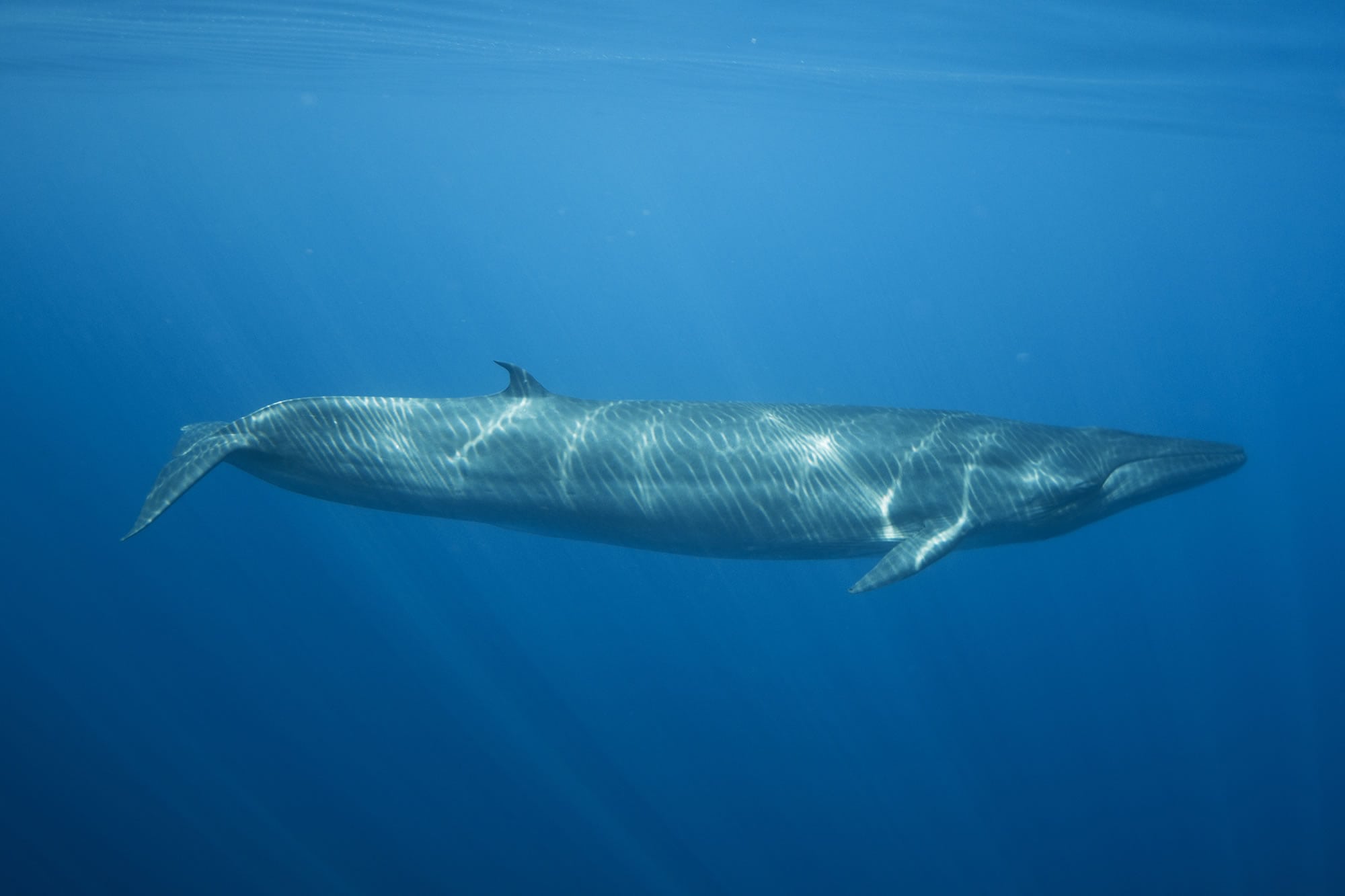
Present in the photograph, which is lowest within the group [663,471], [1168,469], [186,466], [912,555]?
[912,555]

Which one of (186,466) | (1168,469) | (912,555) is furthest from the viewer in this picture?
(1168,469)

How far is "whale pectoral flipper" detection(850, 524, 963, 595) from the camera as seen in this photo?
681 centimetres

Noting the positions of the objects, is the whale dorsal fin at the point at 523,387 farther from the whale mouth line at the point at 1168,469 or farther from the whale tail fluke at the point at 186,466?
the whale mouth line at the point at 1168,469

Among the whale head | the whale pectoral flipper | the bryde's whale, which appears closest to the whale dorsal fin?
the bryde's whale

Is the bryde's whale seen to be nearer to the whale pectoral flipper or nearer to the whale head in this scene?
the whale pectoral flipper

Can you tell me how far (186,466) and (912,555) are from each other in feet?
22.9

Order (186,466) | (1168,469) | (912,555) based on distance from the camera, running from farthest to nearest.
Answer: (1168,469) → (912,555) → (186,466)

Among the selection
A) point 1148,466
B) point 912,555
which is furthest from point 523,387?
point 1148,466

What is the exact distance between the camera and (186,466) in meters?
6.62

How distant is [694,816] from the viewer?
1163 cm

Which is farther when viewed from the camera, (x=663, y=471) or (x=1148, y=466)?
(x=1148, y=466)

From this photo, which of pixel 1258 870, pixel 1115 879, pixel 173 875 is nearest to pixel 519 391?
pixel 173 875

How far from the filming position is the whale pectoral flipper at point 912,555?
6.81 meters

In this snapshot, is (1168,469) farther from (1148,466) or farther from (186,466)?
(186,466)
